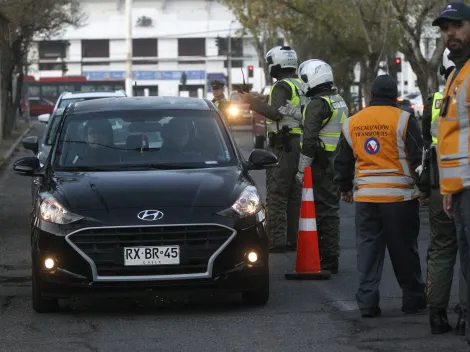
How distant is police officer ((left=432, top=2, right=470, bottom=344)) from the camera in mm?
6457

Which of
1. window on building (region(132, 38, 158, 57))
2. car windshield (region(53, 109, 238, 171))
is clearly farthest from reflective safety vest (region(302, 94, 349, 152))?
window on building (region(132, 38, 158, 57))

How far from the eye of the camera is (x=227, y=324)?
8.33 metres

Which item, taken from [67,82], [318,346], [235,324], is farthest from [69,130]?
[67,82]

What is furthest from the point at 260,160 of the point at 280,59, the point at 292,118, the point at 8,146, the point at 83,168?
the point at 8,146

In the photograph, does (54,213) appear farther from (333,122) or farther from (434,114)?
(333,122)

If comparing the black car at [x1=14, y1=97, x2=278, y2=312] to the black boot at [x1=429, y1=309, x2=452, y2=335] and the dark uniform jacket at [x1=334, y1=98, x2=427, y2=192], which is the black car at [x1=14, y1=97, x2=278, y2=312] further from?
the black boot at [x1=429, y1=309, x2=452, y2=335]

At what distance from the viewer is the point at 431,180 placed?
7.46 meters

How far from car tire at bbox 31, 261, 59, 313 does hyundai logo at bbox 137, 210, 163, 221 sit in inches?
34.3

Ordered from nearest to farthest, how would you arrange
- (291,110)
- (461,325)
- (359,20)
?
(461,325)
(291,110)
(359,20)

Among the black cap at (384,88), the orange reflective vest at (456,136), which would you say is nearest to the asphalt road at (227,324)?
the orange reflective vest at (456,136)

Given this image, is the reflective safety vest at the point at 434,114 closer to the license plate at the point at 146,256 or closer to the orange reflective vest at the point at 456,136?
the orange reflective vest at the point at 456,136

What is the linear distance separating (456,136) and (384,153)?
1.95 metres

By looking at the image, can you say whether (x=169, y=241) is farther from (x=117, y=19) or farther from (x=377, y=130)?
(x=117, y=19)

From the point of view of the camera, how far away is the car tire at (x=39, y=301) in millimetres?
8719
